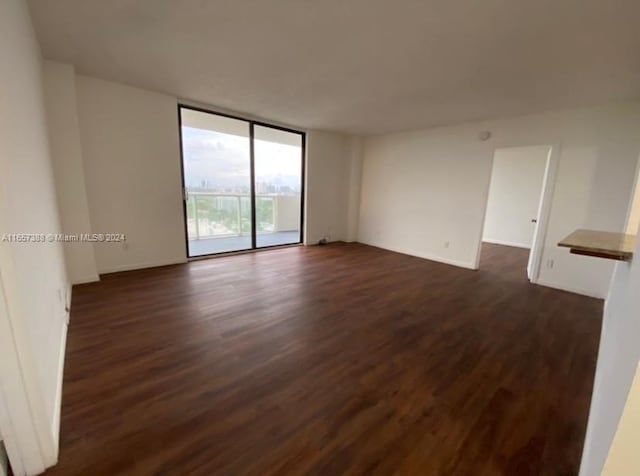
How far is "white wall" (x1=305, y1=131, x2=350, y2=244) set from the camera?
557cm

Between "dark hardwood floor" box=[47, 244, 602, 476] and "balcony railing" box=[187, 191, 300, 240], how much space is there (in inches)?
99.0

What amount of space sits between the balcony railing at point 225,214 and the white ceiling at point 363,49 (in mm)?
2432

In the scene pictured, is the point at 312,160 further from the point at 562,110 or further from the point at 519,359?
the point at 519,359

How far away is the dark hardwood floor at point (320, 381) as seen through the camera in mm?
1258

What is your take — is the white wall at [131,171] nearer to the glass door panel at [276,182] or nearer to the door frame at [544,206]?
the glass door panel at [276,182]

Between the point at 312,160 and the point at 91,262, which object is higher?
the point at 312,160

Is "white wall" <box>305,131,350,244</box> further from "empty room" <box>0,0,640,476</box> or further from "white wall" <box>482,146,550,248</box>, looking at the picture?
"white wall" <box>482,146,550,248</box>

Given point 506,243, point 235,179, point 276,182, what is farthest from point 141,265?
point 506,243

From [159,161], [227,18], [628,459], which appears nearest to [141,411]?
[628,459]

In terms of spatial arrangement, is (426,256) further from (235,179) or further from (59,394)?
(59,394)

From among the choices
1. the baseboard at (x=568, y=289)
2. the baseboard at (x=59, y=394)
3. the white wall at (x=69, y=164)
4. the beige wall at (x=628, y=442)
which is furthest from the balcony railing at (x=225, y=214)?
the beige wall at (x=628, y=442)

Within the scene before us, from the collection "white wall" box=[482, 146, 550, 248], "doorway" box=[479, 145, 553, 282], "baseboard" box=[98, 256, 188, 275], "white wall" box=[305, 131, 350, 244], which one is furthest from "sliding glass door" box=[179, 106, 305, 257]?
"white wall" box=[482, 146, 550, 248]

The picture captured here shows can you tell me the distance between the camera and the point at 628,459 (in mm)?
523

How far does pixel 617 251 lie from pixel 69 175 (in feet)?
15.2
